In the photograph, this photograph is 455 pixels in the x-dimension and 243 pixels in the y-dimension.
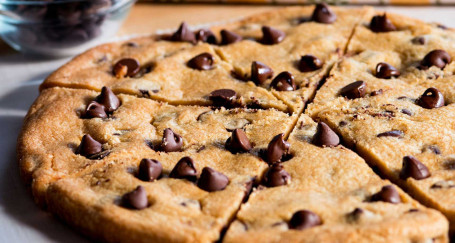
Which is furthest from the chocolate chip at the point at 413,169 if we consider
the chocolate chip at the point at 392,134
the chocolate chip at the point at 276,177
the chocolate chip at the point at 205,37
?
the chocolate chip at the point at 205,37

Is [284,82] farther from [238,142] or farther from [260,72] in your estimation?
[238,142]

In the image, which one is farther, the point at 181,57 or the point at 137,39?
the point at 137,39

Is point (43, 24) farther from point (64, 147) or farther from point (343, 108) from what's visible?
point (343, 108)

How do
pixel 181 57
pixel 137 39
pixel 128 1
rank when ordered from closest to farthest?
pixel 181 57, pixel 137 39, pixel 128 1

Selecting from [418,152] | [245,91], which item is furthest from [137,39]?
[418,152]

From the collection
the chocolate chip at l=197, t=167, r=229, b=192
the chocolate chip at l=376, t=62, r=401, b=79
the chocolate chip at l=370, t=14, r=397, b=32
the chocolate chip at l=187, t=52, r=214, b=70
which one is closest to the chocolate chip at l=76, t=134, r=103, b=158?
the chocolate chip at l=197, t=167, r=229, b=192

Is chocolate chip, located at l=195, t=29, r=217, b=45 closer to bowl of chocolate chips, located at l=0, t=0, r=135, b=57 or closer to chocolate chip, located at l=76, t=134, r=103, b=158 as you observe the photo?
bowl of chocolate chips, located at l=0, t=0, r=135, b=57

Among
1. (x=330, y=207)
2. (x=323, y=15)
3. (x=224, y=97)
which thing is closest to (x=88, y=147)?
(x=224, y=97)
